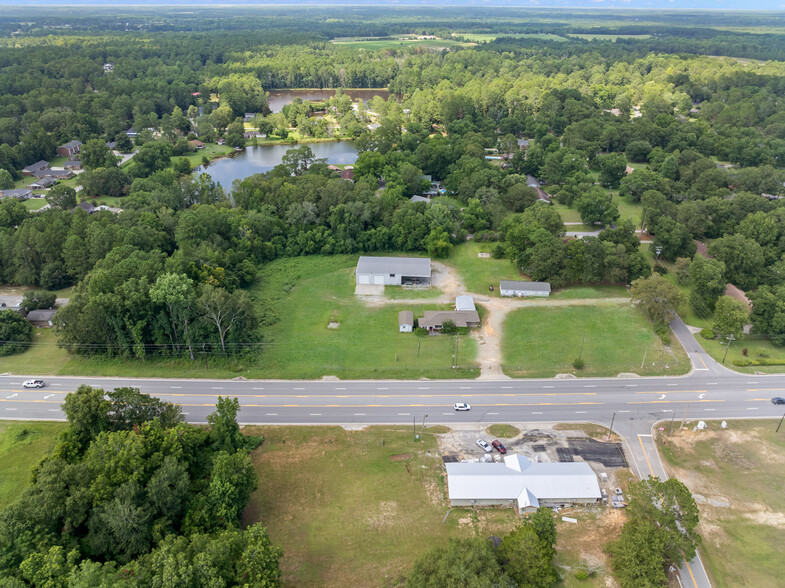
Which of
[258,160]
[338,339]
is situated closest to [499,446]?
[338,339]

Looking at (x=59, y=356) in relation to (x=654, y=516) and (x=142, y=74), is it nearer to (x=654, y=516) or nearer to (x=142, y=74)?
(x=654, y=516)

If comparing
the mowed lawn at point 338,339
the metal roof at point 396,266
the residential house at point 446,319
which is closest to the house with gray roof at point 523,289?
the residential house at point 446,319

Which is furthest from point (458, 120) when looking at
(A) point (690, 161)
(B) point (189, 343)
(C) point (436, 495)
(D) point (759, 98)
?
(C) point (436, 495)

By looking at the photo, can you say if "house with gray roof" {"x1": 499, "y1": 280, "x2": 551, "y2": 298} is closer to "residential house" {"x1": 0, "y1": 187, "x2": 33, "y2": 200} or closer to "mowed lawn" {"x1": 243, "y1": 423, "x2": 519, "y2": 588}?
"mowed lawn" {"x1": 243, "y1": 423, "x2": 519, "y2": 588}

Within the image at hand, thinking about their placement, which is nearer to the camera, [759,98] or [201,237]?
[201,237]

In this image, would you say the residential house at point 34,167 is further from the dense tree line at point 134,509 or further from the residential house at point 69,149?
the dense tree line at point 134,509
